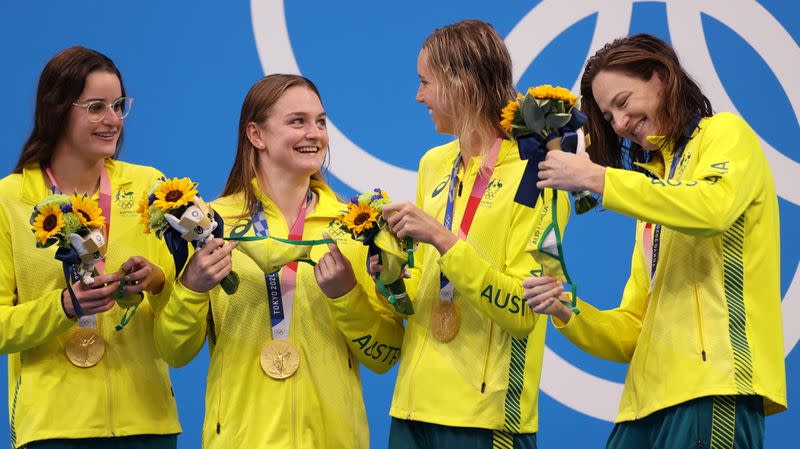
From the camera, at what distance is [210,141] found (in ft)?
16.3

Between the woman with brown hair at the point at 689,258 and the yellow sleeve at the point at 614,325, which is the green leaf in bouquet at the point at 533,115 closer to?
the woman with brown hair at the point at 689,258

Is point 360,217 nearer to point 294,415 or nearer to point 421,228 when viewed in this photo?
point 421,228

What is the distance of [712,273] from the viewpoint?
2965 millimetres

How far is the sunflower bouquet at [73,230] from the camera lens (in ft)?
10.6

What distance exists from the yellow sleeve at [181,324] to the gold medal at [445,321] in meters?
0.64

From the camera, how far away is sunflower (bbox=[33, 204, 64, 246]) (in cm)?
323

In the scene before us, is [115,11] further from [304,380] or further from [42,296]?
[304,380]

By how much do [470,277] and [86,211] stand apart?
1045 millimetres

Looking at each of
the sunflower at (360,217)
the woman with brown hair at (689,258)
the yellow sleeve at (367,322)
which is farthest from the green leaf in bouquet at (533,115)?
the yellow sleeve at (367,322)

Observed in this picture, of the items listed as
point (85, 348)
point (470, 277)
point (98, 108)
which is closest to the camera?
point (470, 277)

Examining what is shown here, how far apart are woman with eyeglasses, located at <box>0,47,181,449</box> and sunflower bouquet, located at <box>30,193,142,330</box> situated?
0.25ft

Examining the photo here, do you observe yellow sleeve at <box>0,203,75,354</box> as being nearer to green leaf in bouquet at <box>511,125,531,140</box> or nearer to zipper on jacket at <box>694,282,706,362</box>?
green leaf in bouquet at <box>511,125,531,140</box>

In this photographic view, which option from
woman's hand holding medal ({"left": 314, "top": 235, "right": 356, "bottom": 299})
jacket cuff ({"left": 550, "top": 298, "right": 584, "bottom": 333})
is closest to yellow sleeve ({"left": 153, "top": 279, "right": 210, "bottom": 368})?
woman's hand holding medal ({"left": 314, "top": 235, "right": 356, "bottom": 299})

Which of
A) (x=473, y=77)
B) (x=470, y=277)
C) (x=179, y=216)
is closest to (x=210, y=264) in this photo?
(x=179, y=216)
